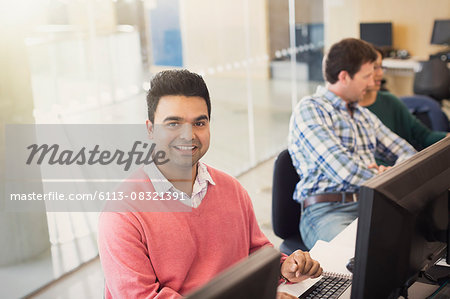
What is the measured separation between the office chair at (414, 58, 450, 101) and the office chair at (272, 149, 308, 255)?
14.0 feet

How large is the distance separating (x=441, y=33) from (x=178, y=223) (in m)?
5.96

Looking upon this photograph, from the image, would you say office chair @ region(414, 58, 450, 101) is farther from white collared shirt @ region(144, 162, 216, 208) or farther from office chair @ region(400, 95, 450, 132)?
white collared shirt @ region(144, 162, 216, 208)

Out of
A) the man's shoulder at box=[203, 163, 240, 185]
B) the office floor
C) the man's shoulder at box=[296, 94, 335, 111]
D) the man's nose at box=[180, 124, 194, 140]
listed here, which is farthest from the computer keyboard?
the office floor

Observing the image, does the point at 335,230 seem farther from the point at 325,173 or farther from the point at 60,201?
the point at 60,201

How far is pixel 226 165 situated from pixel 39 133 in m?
2.04

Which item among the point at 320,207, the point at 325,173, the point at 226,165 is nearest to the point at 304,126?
the point at 325,173

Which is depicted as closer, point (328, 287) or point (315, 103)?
point (328, 287)

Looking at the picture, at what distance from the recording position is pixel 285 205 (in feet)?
7.74

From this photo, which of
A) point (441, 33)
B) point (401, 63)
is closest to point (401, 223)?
point (401, 63)

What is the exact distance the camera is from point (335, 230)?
7.20 ft

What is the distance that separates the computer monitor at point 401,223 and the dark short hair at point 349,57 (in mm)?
1337

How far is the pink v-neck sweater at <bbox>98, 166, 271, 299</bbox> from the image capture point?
4.28ft

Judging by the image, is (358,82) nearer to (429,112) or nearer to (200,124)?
(429,112)

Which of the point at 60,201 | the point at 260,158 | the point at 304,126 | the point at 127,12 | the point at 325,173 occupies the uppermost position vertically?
the point at 127,12
